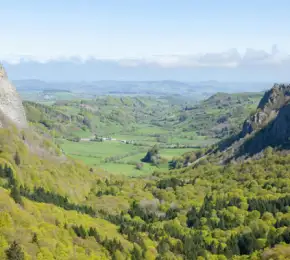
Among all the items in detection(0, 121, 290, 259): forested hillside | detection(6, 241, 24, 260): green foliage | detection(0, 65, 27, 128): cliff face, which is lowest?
detection(0, 121, 290, 259): forested hillside

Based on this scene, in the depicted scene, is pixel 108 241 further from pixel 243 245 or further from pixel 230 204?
pixel 230 204

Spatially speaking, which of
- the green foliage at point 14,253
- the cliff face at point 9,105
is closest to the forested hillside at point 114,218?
the green foliage at point 14,253

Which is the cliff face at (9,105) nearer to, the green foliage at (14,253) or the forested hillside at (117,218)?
the forested hillside at (117,218)

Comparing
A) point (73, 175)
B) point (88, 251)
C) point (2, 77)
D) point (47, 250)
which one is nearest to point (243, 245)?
point (88, 251)

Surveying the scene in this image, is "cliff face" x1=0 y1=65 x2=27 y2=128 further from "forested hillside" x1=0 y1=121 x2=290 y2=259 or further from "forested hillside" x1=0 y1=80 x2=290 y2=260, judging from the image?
"forested hillside" x1=0 y1=121 x2=290 y2=259

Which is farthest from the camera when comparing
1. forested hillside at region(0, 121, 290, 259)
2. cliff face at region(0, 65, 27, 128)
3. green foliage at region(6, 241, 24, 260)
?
cliff face at region(0, 65, 27, 128)

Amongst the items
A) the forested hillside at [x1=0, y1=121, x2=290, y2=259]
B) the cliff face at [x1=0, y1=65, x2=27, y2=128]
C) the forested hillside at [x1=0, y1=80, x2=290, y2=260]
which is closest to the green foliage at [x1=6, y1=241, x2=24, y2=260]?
the forested hillside at [x1=0, y1=80, x2=290, y2=260]

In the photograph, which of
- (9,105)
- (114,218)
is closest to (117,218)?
(114,218)

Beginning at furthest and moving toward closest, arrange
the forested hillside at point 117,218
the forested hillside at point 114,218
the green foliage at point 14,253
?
the forested hillside at point 117,218
the forested hillside at point 114,218
the green foliage at point 14,253

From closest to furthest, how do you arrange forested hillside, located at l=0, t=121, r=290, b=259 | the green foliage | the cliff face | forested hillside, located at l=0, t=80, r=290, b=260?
1. the green foliage
2. forested hillside, located at l=0, t=80, r=290, b=260
3. forested hillside, located at l=0, t=121, r=290, b=259
4. the cliff face

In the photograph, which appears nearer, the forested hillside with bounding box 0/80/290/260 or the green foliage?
the green foliage
